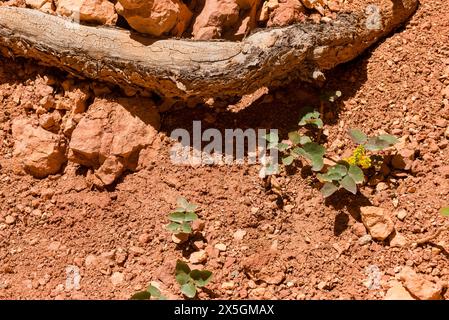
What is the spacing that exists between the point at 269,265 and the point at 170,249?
0.47 m

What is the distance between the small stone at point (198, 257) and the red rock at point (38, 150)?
2.87 feet

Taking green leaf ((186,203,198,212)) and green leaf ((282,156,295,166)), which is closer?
green leaf ((186,203,198,212))

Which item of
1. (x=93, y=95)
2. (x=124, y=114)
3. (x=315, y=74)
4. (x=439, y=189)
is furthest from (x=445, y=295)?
(x=93, y=95)

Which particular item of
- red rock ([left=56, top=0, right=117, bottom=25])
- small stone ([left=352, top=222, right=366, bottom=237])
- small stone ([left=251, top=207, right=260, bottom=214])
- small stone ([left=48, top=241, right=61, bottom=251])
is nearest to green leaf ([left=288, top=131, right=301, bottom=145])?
small stone ([left=251, top=207, right=260, bottom=214])

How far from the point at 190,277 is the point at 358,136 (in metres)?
1.05

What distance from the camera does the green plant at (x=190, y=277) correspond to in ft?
8.38

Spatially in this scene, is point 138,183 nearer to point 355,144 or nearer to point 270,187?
point 270,187

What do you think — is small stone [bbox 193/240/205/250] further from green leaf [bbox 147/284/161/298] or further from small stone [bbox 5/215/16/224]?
small stone [bbox 5/215/16/224]

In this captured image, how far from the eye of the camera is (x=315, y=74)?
9.68ft

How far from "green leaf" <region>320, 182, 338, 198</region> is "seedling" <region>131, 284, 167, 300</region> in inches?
33.9

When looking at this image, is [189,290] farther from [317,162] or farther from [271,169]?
[317,162]

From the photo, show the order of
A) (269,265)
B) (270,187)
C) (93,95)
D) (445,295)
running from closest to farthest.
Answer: (445,295) → (269,265) → (270,187) → (93,95)

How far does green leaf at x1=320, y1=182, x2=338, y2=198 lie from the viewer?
2.70 meters

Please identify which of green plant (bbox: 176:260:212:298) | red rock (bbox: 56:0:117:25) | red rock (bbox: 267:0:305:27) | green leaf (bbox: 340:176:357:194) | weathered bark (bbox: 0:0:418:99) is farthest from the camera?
red rock (bbox: 267:0:305:27)
